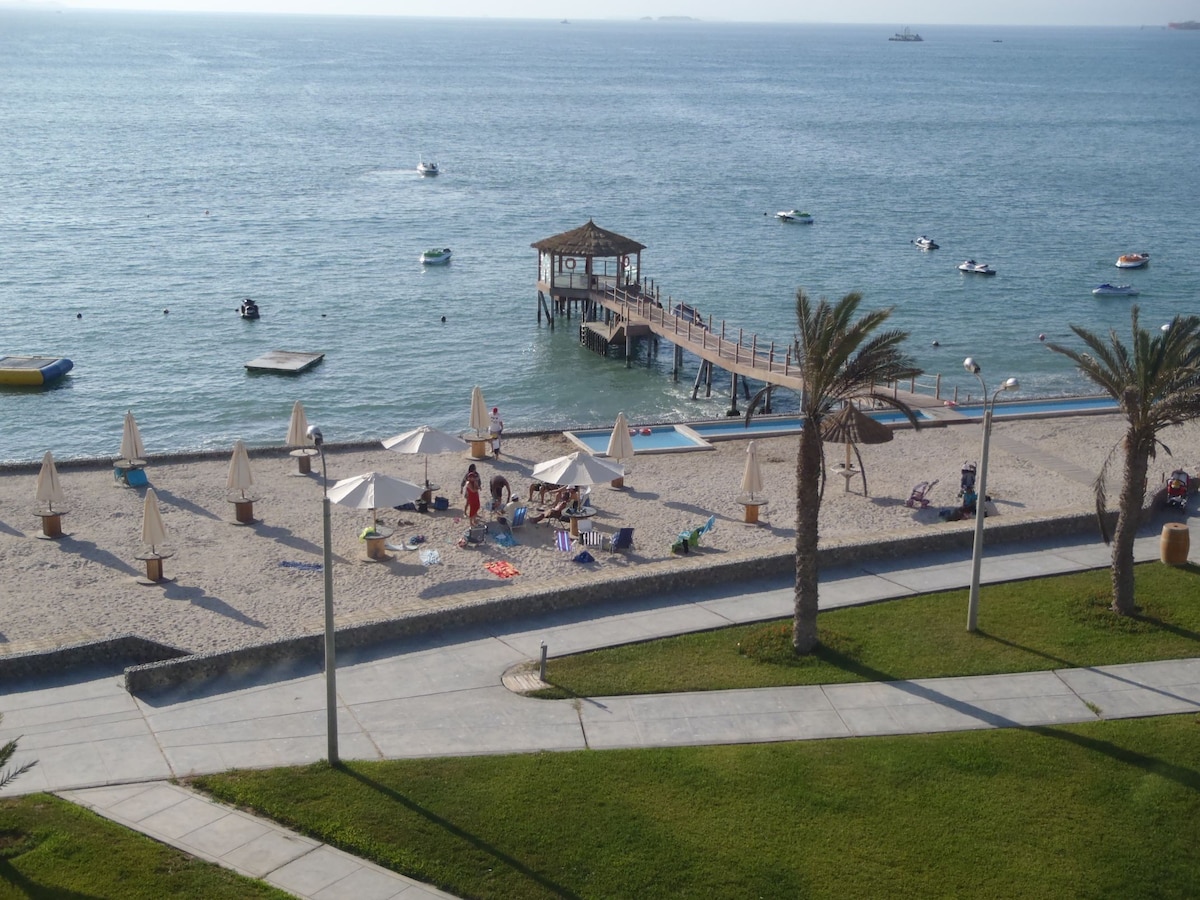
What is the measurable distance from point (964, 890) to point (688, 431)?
21683 mm

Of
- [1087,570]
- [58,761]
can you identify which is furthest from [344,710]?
[1087,570]

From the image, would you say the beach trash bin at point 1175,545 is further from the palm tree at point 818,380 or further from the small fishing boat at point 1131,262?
the small fishing boat at point 1131,262

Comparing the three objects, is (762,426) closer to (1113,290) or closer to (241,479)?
(241,479)

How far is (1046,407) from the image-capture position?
3969cm

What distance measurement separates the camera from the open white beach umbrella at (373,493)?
25203 mm

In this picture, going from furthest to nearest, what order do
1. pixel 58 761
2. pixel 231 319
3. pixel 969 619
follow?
pixel 231 319 < pixel 969 619 < pixel 58 761

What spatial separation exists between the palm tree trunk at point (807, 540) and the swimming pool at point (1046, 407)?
18.7 metres

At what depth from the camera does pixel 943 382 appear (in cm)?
4981

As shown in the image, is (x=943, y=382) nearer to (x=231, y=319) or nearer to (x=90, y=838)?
(x=231, y=319)

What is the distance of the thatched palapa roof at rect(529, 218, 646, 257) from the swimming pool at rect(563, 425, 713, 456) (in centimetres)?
1516

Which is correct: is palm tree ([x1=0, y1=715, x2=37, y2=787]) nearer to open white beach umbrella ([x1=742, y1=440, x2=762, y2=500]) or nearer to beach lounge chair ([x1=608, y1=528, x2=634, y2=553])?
beach lounge chair ([x1=608, y1=528, x2=634, y2=553])

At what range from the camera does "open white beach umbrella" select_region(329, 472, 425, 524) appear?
25203mm

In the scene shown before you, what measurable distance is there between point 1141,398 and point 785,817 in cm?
1000

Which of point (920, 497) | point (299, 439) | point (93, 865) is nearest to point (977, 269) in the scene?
point (920, 497)
